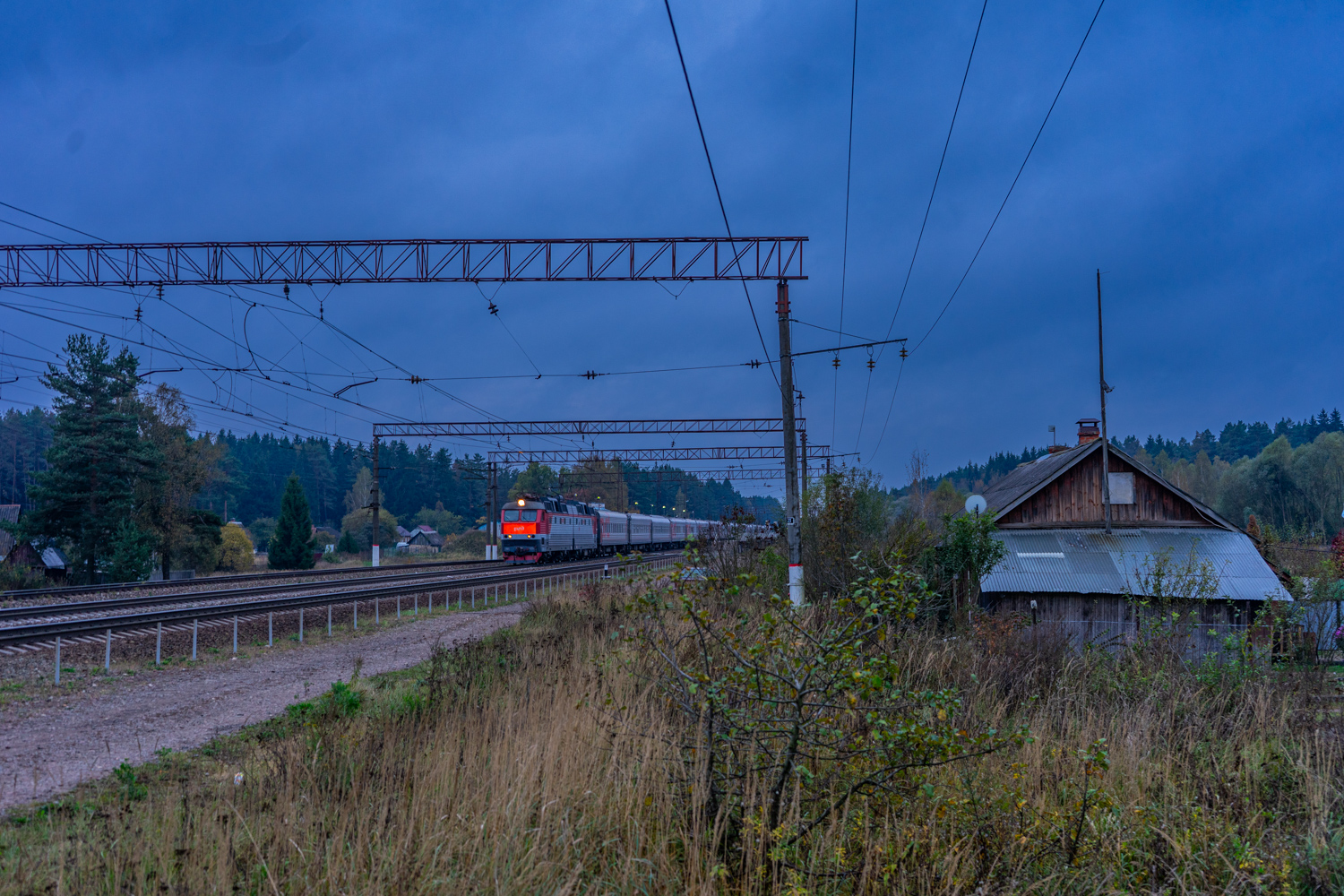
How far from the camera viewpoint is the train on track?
40.7 metres

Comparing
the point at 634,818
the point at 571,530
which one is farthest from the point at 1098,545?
the point at 571,530

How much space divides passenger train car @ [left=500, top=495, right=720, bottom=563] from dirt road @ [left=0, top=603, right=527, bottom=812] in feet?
57.2

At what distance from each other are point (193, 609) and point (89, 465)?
77.7 ft

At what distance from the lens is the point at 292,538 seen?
4516cm

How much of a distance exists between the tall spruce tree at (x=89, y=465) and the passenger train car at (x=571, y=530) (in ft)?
54.7

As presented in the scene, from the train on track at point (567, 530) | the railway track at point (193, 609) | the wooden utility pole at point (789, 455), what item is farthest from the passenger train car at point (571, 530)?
the wooden utility pole at point (789, 455)

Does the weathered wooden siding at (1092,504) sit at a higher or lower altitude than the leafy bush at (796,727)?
higher

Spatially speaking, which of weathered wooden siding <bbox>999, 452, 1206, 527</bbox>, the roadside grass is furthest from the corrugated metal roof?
the roadside grass

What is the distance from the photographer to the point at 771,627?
12.9ft

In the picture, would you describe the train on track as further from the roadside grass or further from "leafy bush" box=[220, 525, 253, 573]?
the roadside grass

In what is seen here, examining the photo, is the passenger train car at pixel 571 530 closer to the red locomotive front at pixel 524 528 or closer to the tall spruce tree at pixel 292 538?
the red locomotive front at pixel 524 528

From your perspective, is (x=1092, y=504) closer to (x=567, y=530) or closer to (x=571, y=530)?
(x=567, y=530)

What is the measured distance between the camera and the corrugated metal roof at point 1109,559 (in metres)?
22.5

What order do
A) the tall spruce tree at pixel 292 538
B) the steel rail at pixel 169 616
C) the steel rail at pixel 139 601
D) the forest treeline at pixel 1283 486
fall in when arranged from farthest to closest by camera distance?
the forest treeline at pixel 1283 486 < the tall spruce tree at pixel 292 538 < the steel rail at pixel 139 601 < the steel rail at pixel 169 616
